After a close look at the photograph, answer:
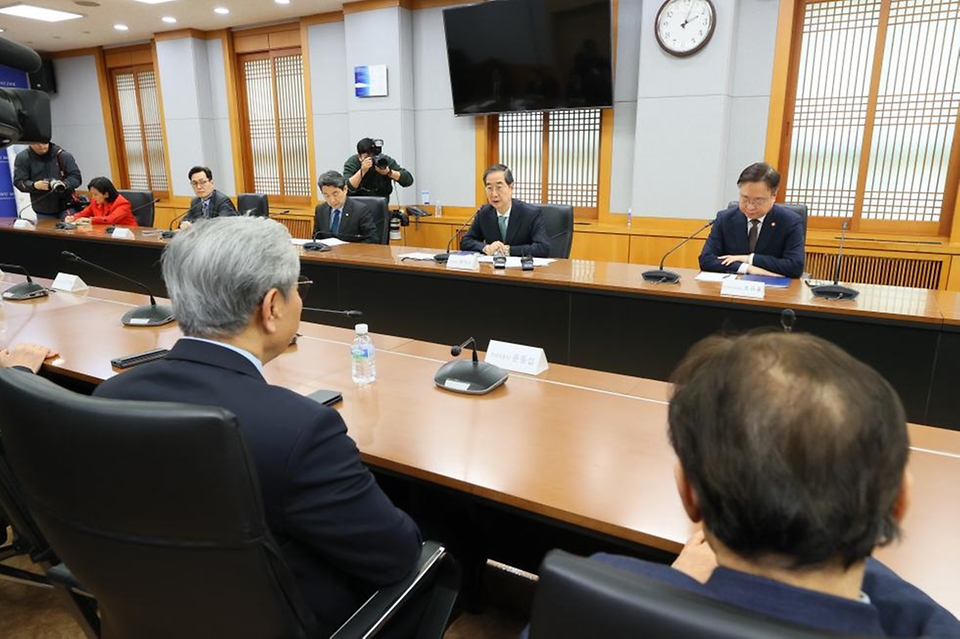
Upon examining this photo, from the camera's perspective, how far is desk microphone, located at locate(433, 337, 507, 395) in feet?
5.37

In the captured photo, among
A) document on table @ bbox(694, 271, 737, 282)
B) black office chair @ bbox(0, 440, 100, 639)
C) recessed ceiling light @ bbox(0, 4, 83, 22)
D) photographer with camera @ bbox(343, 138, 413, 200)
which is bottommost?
black office chair @ bbox(0, 440, 100, 639)

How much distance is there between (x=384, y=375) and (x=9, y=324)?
5.40 feet

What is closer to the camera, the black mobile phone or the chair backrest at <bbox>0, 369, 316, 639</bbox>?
the chair backrest at <bbox>0, 369, 316, 639</bbox>

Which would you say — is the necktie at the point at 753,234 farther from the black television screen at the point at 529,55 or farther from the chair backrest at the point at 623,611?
the chair backrest at the point at 623,611

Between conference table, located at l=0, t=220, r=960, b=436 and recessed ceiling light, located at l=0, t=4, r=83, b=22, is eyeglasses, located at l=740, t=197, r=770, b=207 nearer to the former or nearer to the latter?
conference table, located at l=0, t=220, r=960, b=436

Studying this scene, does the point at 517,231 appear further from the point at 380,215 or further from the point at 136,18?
the point at 136,18

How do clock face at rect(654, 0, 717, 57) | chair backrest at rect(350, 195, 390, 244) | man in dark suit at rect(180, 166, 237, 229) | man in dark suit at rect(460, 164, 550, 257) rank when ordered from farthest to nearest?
man in dark suit at rect(180, 166, 237, 229) < chair backrest at rect(350, 195, 390, 244) < clock face at rect(654, 0, 717, 57) < man in dark suit at rect(460, 164, 550, 257)

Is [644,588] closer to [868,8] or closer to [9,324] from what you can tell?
[9,324]

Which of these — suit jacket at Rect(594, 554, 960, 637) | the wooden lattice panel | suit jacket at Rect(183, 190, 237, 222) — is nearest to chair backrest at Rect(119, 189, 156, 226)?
suit jacket at Rect(183, 190, 237, 222)

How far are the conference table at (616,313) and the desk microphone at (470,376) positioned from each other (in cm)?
100

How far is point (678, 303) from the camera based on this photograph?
2.67m

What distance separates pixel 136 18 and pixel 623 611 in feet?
25.3

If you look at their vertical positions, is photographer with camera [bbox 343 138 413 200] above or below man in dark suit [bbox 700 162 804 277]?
above

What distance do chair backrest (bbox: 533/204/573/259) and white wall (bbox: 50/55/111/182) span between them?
714cm
